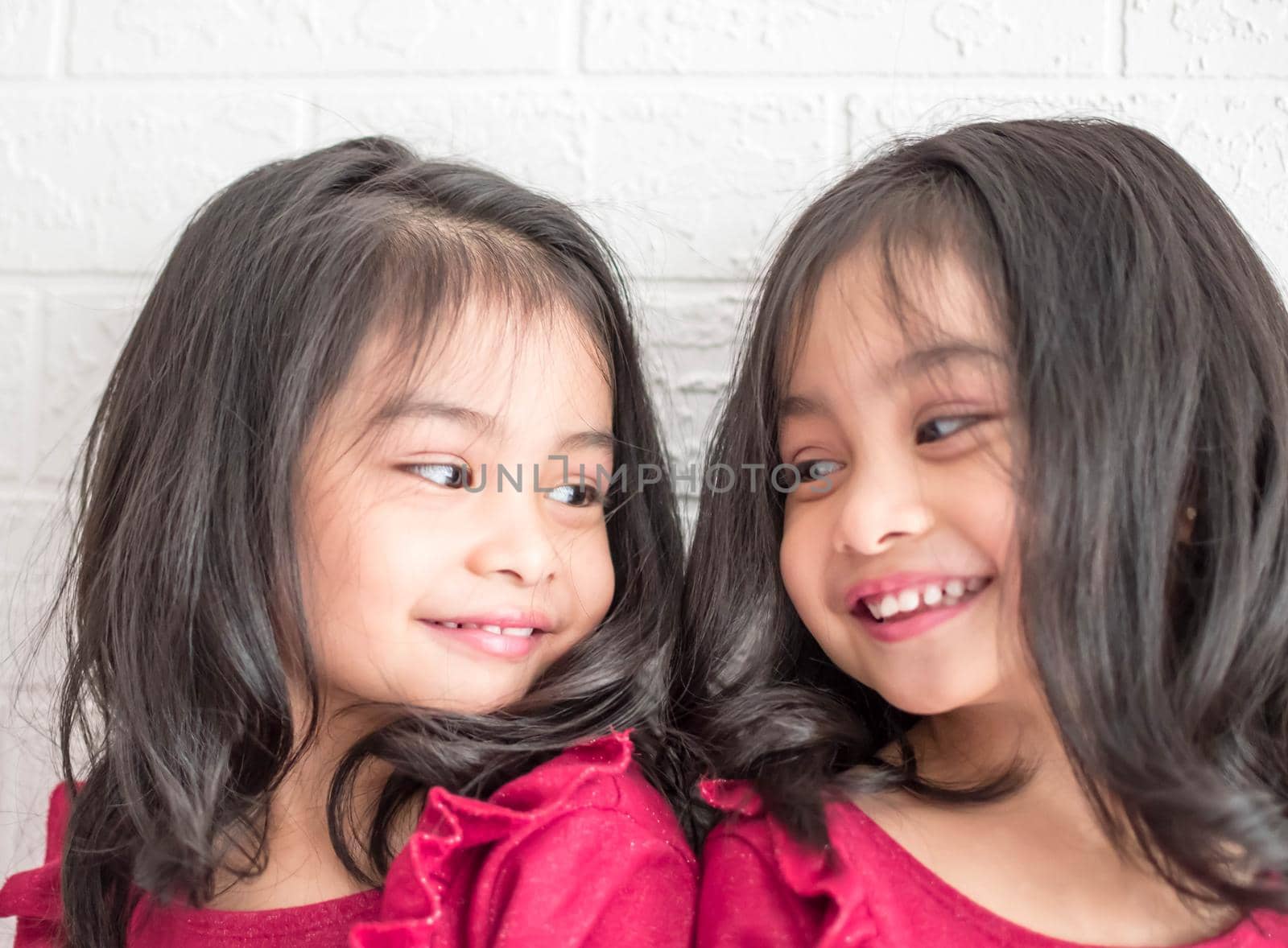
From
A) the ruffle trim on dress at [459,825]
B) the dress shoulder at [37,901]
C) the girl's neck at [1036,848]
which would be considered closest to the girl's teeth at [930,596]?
the girl's neck at [1036,848]

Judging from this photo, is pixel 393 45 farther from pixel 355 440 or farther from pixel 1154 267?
pixel 1154 267

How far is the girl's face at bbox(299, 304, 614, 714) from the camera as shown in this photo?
826mm

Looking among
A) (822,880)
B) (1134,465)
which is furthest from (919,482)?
(822,880)

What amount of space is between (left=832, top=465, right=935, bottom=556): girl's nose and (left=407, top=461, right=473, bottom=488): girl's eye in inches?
11.1

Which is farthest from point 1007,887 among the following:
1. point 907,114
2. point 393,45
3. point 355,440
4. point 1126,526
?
point 393,45

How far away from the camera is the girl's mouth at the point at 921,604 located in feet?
2.55

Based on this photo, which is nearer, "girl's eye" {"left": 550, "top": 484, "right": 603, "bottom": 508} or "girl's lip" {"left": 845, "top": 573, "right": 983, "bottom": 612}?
Answer: "girl's lip" {"left": 845, "top": 573, "right": 983, "bottom": 612}

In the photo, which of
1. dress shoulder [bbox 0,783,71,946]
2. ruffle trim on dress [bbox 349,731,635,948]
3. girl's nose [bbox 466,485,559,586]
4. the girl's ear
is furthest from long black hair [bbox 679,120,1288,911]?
dress shoulder [bbox 0,783,71,946]

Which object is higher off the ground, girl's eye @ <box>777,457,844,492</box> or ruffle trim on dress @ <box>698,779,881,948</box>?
girl's eye @ <box>777,457,844,492</box>

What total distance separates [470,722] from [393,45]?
0.69 meters

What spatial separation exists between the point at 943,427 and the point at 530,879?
0.41 meters

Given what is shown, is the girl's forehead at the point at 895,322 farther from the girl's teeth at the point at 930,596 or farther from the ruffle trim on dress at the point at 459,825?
the ruffle trim on dress at the point at 459,825

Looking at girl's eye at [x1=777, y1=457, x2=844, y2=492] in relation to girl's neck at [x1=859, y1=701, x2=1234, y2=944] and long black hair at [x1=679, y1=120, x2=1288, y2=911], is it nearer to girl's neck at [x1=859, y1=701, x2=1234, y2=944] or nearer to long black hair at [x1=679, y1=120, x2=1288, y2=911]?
long black hair at [x1=679, y1=120, x2=1288, y2=911]

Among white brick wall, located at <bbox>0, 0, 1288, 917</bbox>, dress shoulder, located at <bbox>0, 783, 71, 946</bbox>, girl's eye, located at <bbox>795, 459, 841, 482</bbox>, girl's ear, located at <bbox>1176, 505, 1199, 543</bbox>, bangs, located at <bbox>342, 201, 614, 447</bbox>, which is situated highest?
white brick wall, located at <bbox>0, 0, 1288, 917</bbox>
